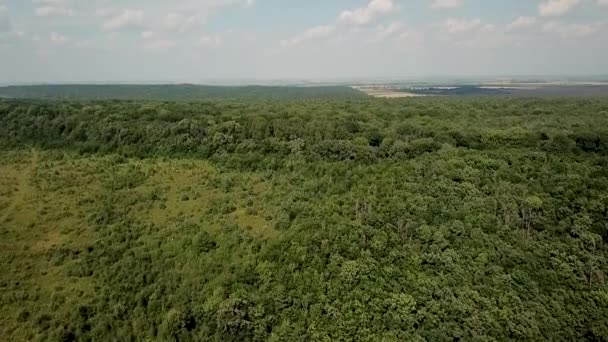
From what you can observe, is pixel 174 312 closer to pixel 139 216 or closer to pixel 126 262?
pixel 126 262

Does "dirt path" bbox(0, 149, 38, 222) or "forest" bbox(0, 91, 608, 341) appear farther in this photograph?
"dirt path" bbox(0, 149, 38, 222)

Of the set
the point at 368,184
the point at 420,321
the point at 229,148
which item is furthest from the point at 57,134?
the point at 420,321

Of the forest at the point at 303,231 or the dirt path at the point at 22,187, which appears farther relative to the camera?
the dirt path at the point at 22,187

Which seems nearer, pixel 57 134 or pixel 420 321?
pixel 420 321
